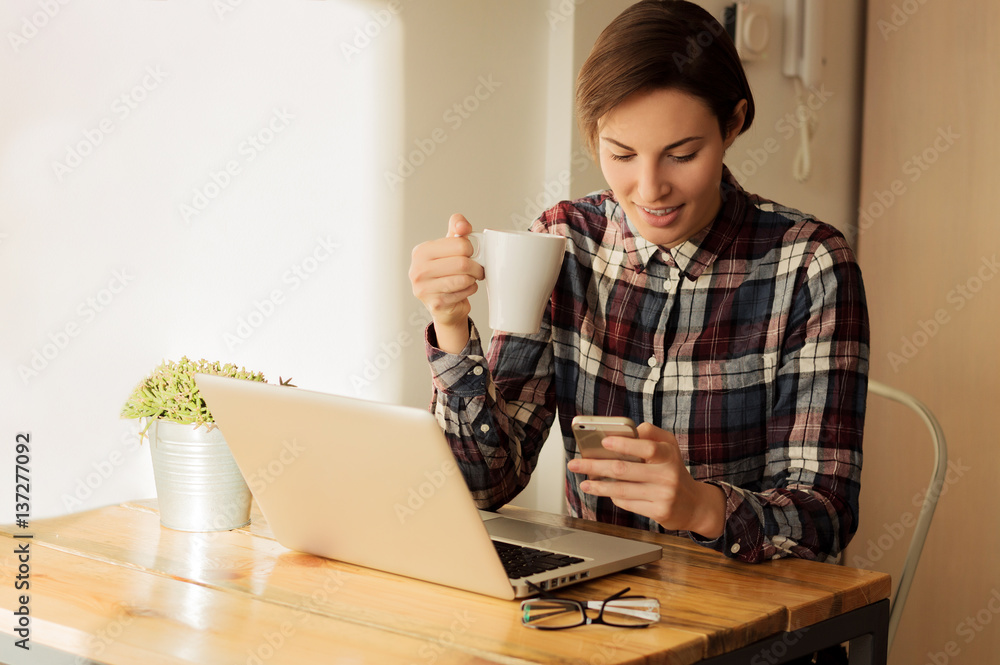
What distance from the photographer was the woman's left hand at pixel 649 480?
0.94 metres

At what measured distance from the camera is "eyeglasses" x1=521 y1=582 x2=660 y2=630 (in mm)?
824

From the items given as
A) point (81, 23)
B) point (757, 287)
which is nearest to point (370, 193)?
point (81, 23)

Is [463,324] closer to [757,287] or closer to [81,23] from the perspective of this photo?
[757,287]

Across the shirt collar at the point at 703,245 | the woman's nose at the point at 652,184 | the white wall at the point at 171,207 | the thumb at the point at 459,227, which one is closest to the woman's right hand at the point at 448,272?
the thumb at the point at 459,227

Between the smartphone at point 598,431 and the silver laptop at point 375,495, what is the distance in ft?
0.34

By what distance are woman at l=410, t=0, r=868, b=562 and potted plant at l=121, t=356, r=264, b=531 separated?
268mm

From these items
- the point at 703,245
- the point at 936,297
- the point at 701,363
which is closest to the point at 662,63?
the point at 703,245

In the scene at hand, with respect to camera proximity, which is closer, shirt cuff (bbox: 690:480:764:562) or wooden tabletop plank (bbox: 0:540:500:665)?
wooden tabletop plank (bbox: 0:540:500:665)

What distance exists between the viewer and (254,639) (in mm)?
793

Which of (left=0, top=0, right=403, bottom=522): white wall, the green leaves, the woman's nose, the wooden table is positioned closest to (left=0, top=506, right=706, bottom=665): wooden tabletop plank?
the wooden table

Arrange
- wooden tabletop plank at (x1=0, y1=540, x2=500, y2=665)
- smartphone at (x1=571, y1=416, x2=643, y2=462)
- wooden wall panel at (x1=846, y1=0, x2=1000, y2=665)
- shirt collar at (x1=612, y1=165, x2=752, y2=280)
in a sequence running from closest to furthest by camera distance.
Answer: wooden tabletop plank at (x1=0, y1=540, x2=500, y2=665), smartphone at (x1=571, y1=416, x2=643, y2=462), shirt collar at (x1=612, y1=165, x2=752, y2=280), wooden wall panel at (x1=846, y1=0, x2=1000, y2=665)

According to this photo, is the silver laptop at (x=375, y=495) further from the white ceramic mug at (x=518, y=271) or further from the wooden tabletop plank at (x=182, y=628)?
the white ceramic mug at (x=518, y=271)

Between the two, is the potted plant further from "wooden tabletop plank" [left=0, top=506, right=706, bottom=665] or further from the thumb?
the thumb

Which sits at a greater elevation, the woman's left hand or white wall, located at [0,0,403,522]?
white wall, located at [0,0,403,522]
